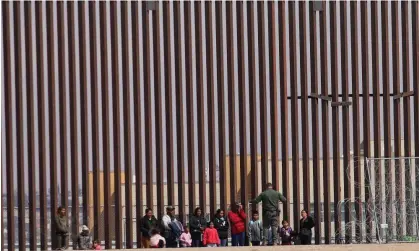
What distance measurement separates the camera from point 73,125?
1609 cm

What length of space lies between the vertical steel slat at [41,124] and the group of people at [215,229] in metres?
0.50

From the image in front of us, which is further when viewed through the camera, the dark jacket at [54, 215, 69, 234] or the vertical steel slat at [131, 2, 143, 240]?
the vertical steel slat at [131, 2, 143, 240]

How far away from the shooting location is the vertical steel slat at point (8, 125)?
16.1 m

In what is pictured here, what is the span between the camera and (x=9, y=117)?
16078 mm

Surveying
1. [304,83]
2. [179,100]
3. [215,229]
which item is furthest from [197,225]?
[304,83]

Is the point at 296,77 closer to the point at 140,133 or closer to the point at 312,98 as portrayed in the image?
the point at 312,98

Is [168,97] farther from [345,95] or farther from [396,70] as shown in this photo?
[396,70]

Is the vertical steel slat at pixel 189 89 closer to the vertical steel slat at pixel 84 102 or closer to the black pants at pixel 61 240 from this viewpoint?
the vertical steel slat at pixel 84 102

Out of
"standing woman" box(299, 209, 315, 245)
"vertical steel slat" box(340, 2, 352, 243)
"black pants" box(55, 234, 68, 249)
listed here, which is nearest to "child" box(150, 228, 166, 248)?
"black pants" box(55, 234, 68, 249)

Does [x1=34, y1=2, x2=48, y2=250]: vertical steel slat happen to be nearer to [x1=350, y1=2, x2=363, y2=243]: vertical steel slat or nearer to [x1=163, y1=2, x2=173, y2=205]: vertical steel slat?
[x1=163, y1=2, x2=173, y2=205]: vertical steel slat

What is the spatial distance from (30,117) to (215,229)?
3.25 metres

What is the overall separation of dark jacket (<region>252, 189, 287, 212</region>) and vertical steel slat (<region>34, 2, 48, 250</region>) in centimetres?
320

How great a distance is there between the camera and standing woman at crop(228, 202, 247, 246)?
1596cm

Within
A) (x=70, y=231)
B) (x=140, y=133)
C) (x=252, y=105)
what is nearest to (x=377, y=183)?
(x=252, y=105)
